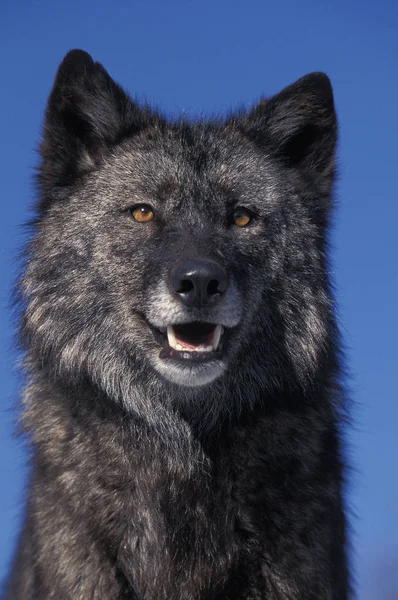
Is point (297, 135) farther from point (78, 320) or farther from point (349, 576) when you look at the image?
point (349, 576)

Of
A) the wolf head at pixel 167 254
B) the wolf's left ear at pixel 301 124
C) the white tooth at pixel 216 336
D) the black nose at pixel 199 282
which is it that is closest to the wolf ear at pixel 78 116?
the wolf head at pixel 167 254

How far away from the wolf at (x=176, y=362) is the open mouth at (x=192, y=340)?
0.01 meters

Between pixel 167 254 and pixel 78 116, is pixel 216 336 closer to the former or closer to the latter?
pixel 167 254

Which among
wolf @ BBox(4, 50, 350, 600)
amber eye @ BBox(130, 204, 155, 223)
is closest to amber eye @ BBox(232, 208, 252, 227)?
wolf @ BBox(4, 50, 350, 600)

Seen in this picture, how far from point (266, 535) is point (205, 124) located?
2841mm

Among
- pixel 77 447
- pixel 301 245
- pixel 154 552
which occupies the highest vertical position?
pixel 301 245

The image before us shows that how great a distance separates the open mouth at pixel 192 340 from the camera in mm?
5272

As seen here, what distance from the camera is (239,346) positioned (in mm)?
5586

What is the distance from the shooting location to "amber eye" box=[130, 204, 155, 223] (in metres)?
5.69

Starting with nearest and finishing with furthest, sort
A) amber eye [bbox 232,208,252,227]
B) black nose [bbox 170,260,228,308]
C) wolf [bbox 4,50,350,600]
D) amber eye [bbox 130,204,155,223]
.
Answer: black nose [bbox 170,260,228,308], wolf [bbox 4,50,350,600], amber eye [bbox 130,204,155,223], amber eye [bbox 232,208,252,227]

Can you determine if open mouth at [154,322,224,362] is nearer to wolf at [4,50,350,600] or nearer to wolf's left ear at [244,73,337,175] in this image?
wolf at [4,50,350,600]

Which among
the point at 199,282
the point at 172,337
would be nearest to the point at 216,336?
the point at 172,337

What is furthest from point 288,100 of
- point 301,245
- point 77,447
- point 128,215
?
point 77,447

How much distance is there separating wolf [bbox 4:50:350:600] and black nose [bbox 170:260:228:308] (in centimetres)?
1
